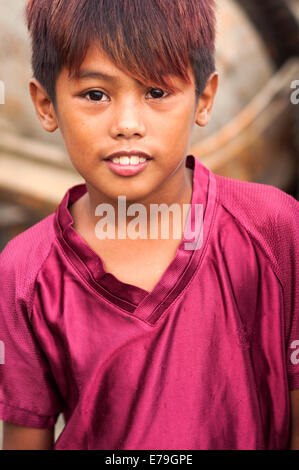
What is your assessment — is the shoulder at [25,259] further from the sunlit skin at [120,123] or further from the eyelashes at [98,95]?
the eyelashes at [98,95]

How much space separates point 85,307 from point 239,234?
28 centimetres

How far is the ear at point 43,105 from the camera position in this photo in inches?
45.3

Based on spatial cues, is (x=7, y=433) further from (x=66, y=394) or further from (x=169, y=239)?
(x=169, y=239)

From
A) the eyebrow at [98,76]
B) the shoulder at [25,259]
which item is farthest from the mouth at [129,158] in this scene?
the shoulder at [25,259]

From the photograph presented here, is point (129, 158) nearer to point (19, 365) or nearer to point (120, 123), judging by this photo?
point (120, 123)

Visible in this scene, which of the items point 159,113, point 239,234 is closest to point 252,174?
point 239,234

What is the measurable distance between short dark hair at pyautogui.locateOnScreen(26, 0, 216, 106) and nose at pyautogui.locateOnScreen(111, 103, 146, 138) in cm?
5

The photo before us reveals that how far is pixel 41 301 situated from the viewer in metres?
1.16

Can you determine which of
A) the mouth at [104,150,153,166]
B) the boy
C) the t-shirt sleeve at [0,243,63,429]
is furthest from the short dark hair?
the t-shirt sleeve at [0,243,63,429]

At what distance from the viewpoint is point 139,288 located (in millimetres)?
1126

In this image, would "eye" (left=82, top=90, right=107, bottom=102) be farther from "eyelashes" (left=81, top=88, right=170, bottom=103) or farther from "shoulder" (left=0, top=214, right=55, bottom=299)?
"shoulder" (left=0, top=214, right=55, bottom=299)

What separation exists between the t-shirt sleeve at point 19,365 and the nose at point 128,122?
1.04 ft

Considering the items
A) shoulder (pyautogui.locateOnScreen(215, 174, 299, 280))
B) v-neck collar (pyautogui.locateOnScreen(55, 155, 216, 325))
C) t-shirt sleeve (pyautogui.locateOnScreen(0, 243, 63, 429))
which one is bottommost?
t-shirt sleeve (pyautogui.locateOnScreen(0, 243, 63, 429))

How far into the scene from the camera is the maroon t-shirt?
1.13 metres
